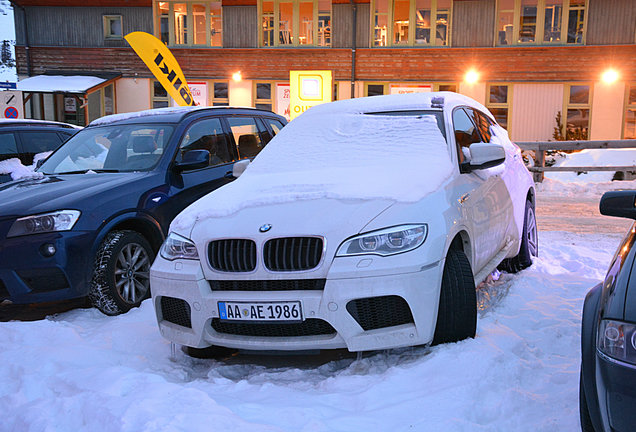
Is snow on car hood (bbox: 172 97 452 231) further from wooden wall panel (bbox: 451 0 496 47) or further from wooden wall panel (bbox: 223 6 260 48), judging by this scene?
wooden wall panel (bbox: 223 6 260 48)

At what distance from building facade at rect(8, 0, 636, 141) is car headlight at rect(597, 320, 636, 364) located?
22.1 m

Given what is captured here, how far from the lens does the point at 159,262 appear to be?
3.94 m

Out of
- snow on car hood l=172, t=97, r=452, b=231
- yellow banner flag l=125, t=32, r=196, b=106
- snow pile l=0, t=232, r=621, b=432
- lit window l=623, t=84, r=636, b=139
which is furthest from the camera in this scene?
lit window l=623, t=84, r=636, b=139

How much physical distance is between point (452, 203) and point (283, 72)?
21635mm

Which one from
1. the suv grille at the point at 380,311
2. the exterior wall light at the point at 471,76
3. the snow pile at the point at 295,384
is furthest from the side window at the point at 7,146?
the exterior wall light at the point at 471,76

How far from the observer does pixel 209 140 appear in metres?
6.64

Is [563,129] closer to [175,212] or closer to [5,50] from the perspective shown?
[175,212]

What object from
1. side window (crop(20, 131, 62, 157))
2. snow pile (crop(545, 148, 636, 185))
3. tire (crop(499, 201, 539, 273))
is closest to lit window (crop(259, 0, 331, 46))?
snow pile (crop(545, 148, 636, 185))

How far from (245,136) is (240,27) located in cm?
1914

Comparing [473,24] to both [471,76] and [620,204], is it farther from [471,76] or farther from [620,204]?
[620,204]

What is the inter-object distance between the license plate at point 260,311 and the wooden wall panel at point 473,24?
21.8 metres

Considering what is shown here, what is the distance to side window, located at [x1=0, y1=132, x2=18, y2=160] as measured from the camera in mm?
7659

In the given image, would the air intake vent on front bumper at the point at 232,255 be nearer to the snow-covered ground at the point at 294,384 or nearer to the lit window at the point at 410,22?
the snow-covered ground at the point at 294,384

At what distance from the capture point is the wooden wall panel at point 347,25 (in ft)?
78.7
